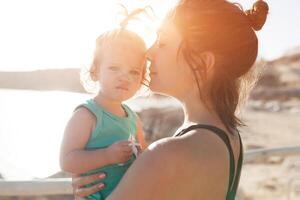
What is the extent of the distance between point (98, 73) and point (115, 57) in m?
0.13

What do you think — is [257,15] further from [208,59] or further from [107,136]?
[107,136]

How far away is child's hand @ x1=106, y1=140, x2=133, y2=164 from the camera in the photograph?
1842mm

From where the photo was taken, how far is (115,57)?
206 cm

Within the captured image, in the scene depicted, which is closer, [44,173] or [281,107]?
[44,173]

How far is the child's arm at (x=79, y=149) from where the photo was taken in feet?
6.15

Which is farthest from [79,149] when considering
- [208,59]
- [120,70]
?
[208,59]

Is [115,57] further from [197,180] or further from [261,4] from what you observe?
[197,180]

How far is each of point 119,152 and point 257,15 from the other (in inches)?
24.0

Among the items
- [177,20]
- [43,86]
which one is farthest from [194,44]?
[43,86]

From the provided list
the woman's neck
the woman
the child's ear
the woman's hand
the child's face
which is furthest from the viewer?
the child's ear

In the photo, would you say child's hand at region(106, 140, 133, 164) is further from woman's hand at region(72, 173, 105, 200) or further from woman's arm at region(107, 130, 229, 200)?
woman's arm at region(107, 130, 229, 200)

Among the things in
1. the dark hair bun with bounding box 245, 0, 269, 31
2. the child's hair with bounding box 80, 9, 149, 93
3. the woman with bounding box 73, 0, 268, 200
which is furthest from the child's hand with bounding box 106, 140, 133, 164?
the dark hair bun with bounding box 245, 0, 269, 31

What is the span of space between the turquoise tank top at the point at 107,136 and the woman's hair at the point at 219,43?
15.7 inches

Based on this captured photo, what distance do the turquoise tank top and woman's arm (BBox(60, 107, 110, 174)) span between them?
3 centimetres
